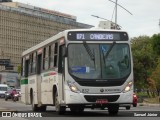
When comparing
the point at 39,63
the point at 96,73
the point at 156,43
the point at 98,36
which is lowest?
the point at 96,73

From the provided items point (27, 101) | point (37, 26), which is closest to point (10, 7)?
point (37, 26)

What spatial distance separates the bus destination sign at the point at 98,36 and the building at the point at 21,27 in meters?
135

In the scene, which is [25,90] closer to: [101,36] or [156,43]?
[101,36]

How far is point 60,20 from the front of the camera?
186625 millimetres

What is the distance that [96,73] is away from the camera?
831 inches

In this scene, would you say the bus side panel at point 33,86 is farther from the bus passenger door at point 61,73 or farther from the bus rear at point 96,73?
the bus rear at point 96,73

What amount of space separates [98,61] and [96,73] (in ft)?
1.60

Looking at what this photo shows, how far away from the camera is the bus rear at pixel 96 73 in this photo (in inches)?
827

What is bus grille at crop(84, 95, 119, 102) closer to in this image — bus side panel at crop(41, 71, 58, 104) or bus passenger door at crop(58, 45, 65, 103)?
bus passenger door at crop(58, 45, 65, 103)

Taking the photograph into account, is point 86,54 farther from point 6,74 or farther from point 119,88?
point 6,74

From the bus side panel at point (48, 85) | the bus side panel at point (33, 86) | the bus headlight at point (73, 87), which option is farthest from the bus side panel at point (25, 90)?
the bus headlight at point (73, 87)

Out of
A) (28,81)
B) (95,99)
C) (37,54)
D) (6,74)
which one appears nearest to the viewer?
(95,99)

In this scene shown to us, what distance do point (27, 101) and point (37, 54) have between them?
4.46 metres

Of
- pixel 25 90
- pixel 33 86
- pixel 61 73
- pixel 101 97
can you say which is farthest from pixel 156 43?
pixel 101 97
